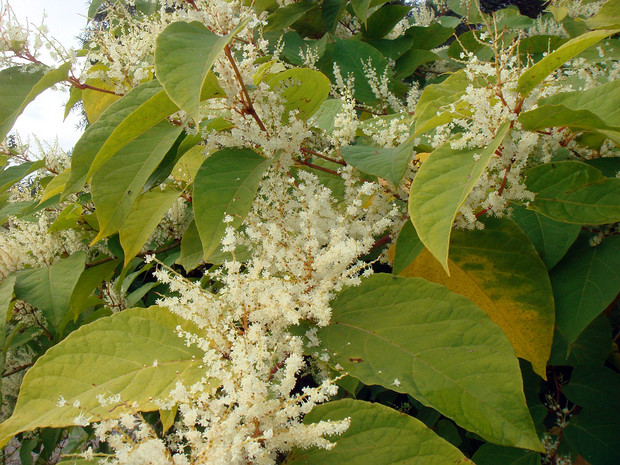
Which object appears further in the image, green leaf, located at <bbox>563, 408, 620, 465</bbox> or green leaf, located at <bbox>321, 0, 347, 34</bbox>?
green leaf, located at <bbox>321, 0, 347, 34</bbox>

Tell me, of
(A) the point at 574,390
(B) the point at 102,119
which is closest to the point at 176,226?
(B) the point at 102,119

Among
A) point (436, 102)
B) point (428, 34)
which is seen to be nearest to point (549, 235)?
point (436, 102)

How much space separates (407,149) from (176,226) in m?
1.27

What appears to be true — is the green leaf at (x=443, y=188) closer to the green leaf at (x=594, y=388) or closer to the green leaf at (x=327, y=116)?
the green leaf at (x=327, y=116)

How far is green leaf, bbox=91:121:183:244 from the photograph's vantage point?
104 cm

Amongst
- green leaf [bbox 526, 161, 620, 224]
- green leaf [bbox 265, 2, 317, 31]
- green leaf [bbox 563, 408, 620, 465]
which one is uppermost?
green leaf [bbox 265, 2, 317, 31]

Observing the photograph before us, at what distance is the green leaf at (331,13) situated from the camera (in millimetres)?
2248

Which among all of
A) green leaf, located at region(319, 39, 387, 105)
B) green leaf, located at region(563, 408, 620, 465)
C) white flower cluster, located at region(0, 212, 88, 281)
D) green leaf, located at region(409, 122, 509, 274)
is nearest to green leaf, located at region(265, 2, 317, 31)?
green leaf, located at region(319, 39, 387, 105)

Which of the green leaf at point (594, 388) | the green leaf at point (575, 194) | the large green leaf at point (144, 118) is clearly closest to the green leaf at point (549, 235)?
the green leaf at point (575, 194)

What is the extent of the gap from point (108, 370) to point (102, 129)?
20.8 inches

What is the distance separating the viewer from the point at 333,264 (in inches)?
34.3

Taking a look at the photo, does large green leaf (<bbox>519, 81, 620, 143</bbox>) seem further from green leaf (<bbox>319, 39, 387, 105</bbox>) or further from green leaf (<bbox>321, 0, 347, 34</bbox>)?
green leaf (<bbox>321, 0, 347, 34</bbox>)

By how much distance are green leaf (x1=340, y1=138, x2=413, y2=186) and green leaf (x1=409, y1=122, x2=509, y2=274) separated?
0.31ft

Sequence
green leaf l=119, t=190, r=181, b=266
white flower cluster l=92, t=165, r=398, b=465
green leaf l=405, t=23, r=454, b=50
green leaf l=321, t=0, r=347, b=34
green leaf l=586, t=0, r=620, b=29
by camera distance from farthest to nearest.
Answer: green leaf l=405, t=23, r=454, b=50, green leaf l=321, t=0, r=347, b=34, green leaf l=586, t=0, r=620, b=29, green leaf l=119, t=190, r=181, b=266, white flower cluster l=92, t=165, r=398, b=465
